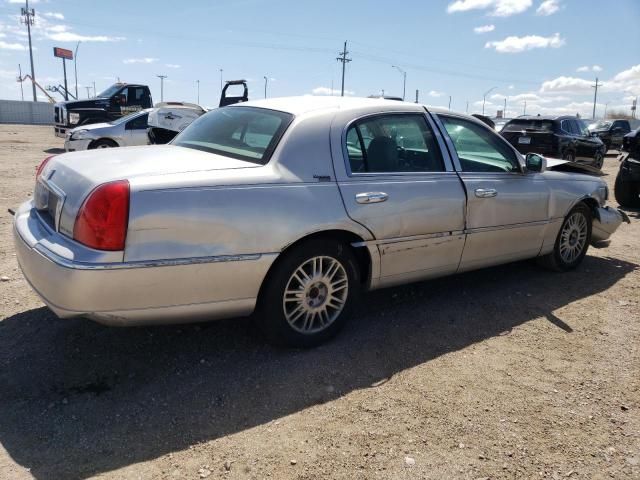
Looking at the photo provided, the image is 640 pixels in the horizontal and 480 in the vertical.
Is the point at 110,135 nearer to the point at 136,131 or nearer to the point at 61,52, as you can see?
the point at 136,131

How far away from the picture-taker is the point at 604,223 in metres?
5.52

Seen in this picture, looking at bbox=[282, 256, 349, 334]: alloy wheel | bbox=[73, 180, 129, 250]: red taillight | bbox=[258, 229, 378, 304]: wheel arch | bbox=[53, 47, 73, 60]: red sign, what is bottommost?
bbox=[282, 256, 349, 334]: alloy wheel

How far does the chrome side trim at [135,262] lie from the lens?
265 cm

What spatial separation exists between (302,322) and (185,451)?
1.19m

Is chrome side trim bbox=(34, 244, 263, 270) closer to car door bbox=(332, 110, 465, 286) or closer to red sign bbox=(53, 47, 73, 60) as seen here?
car door bbox=(332, 110, 465, 286)

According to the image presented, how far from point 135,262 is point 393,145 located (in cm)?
201

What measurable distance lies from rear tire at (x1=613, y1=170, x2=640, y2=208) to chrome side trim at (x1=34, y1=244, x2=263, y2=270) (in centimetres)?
862

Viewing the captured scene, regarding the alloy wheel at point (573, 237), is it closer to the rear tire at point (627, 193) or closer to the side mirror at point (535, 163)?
the side mirror at point (535, 163)

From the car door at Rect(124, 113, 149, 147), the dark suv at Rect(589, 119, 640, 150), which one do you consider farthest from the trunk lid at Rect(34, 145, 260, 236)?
the dark suv at Rect(589, 119, 640, 150)

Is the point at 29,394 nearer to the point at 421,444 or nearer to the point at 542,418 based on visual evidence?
the point at 421,444

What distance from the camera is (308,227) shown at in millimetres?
3199

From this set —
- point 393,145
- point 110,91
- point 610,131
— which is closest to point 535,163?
point 393,145

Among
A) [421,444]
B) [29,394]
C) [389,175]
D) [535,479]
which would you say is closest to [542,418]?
[535,479]

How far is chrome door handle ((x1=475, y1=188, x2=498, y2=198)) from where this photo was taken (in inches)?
164
